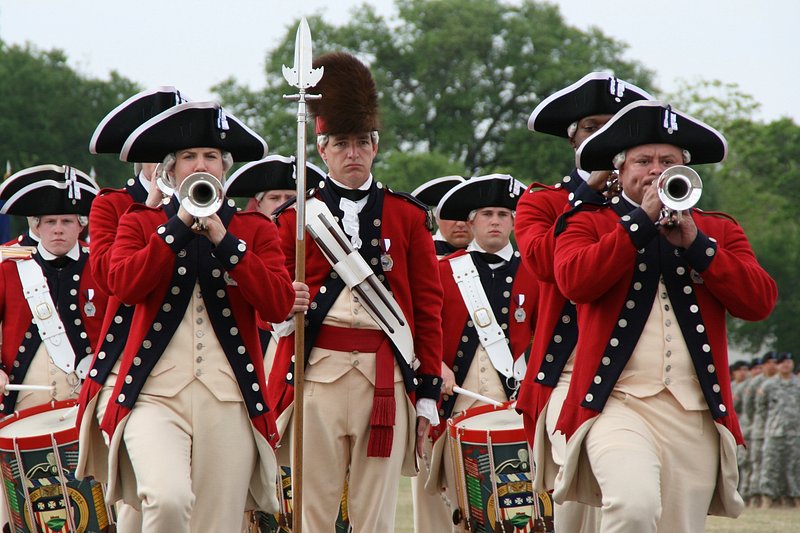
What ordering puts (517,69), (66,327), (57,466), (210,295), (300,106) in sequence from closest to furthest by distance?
(210,295)
(300,106)
(57,466)
(66,327)
(517,69)

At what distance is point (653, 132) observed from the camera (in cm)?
641

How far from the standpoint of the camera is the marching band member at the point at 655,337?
20.1 feet

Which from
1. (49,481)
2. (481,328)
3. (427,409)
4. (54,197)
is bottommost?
(49,481)

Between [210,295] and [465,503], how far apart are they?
2.84 meters

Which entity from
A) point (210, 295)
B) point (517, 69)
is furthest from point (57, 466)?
point (517, 69)

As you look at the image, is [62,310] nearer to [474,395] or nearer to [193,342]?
[474,395]

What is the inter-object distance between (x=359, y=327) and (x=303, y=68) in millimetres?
1342

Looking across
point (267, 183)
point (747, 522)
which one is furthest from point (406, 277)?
point (747, 522)

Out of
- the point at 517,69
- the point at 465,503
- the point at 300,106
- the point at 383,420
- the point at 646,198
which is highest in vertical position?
the point at 517,69

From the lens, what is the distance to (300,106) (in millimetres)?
7441

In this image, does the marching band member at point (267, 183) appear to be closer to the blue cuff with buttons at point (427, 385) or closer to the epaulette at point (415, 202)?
the epaulette at point (415, 202)

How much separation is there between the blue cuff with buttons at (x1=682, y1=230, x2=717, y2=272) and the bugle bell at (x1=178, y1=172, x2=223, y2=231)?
198 cm

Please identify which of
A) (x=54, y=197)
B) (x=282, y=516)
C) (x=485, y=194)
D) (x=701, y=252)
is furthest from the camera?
(x=485, y=194)

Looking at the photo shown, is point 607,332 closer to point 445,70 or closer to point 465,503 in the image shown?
point 465,503
